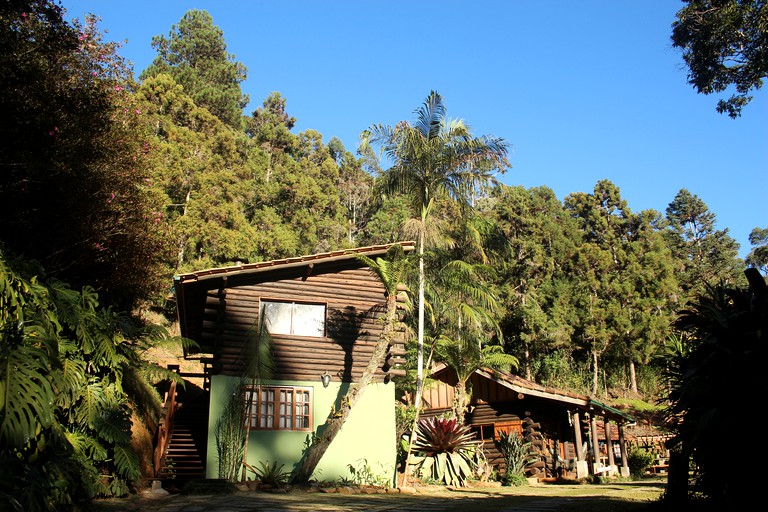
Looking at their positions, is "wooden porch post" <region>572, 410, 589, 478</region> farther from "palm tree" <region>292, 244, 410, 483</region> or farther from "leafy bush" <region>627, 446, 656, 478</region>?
"palm tree" <region>292, 244, 410, 483</region>

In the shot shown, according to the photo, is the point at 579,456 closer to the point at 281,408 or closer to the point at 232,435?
the point at 281,408

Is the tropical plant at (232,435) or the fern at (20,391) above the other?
the fern at (20,391)

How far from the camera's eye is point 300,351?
57.4ft

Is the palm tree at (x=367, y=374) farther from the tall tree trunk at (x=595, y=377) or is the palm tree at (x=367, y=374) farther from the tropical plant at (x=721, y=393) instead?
the tall tree trunk at (x=595, y=377)

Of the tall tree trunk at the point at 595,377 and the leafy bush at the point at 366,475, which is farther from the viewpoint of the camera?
the tall tree trunk at the point at 595,377

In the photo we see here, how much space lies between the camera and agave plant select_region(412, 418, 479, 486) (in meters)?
18.4

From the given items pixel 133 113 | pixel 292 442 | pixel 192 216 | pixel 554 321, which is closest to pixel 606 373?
pixel 554 321

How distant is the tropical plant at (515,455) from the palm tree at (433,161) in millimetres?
4465

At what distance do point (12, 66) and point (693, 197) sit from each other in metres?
64.6

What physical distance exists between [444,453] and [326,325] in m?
5.15

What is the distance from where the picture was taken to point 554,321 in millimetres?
39656

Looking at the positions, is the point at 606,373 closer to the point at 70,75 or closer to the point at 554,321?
the point at 554,321

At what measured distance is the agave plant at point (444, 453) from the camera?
60.4ft

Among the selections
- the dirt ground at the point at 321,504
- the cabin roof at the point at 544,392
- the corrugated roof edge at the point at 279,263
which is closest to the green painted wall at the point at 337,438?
the dirt ground at the point at 321,504
